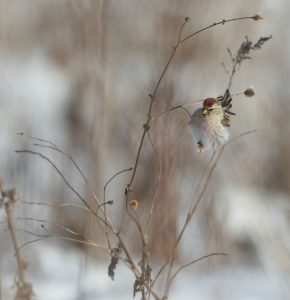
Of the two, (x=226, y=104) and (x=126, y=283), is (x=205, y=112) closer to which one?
(x=226, y=104)

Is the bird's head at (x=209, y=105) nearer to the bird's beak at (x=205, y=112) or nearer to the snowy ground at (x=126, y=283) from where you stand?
the bird's beak at (x=205, y=112)

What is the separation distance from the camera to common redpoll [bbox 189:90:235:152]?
0.62m

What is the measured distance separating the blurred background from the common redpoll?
48 cm

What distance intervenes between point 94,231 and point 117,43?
5.01ft

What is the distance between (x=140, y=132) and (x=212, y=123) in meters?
0.92

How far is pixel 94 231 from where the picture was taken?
1.35 metres

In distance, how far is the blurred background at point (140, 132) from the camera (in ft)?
4.89

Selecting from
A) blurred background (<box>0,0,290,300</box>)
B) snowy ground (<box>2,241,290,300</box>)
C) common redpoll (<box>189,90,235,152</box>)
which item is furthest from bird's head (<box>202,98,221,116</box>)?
snowy ground (<box>2,241,290,300</box>)

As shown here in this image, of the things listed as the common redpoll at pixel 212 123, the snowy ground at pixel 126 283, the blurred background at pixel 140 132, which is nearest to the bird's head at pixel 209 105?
the common redpoll at pixel 212 123

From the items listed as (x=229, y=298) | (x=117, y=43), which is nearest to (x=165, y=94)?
(x=229, y=298)

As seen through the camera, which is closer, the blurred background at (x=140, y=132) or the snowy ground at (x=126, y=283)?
the blurred background at (x=140, y=132)

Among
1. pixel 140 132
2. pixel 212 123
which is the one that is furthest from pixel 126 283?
pixel 212 123

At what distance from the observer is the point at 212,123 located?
63cm

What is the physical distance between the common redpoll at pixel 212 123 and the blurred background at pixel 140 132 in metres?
0.48
